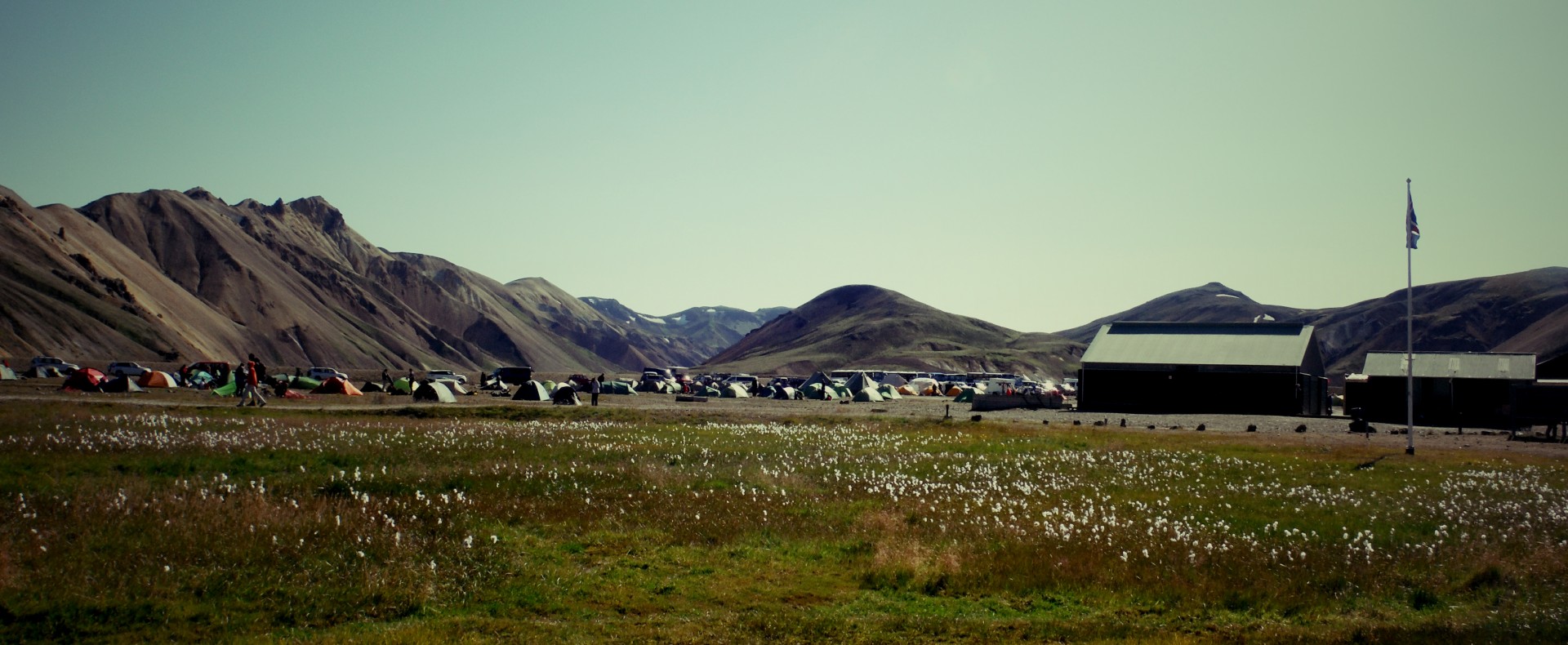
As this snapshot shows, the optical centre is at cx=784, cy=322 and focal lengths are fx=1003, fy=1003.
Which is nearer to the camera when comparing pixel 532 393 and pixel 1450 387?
pixel 1450 387

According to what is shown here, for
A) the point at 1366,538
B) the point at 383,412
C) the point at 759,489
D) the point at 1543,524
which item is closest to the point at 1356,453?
the point at 1543,524

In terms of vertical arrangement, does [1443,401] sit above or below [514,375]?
below

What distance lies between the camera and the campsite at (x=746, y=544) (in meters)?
11.9

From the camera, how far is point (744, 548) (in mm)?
16125

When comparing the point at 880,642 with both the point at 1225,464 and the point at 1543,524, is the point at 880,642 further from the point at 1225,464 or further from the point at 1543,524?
the point at 1225,464

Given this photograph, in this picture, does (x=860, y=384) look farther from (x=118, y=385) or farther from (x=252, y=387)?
(x=118, y=385)

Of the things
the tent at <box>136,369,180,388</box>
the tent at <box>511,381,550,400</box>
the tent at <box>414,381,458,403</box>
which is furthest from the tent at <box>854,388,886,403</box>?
the tent at <box>136,369,180,388</box>

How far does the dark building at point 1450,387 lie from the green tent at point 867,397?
129ft

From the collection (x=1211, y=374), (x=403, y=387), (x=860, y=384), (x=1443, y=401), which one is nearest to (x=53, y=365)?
(x=403, y=387)

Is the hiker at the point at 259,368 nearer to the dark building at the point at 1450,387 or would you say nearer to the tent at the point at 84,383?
the tent at the point at 84,383

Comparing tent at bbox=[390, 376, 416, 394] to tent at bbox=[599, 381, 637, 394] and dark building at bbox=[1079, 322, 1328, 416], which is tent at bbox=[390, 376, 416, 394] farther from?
dark building at bbox=[1079, 322, 1328, 416]

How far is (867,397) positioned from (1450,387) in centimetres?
4442

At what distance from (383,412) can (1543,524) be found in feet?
147

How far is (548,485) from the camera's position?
21859 millimetres
